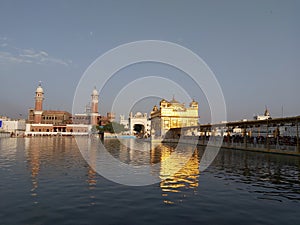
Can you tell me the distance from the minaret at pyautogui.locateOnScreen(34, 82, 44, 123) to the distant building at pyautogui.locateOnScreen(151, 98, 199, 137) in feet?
209

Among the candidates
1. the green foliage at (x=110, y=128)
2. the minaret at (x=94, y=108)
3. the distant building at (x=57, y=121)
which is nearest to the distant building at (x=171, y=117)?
the green foliage at (x=110, y=128)

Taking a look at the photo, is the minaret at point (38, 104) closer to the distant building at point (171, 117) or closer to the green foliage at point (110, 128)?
the green foliage at point (110, 128)

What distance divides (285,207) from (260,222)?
90.0 inches

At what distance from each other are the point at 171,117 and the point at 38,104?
7606cm

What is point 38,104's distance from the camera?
135 metres

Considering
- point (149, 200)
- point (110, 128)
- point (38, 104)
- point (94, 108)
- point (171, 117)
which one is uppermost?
point (38, 104)

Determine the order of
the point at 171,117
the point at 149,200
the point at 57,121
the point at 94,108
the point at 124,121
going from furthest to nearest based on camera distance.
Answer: the point at 124,121 → the point at 94,108 → the point at 57,121 → the point at 171,117 → the point at 149,200

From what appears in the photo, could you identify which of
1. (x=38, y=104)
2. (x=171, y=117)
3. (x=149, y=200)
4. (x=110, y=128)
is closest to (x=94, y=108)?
(x=110, y=128)

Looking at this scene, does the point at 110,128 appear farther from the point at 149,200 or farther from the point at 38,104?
the point at 149,200

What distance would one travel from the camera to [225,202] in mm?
10641

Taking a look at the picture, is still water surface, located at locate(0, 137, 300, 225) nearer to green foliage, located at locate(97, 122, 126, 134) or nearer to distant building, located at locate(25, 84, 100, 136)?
green foliage, located at locate(97, 122, 126, 134)

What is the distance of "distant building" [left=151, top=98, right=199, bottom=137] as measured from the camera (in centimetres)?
9481

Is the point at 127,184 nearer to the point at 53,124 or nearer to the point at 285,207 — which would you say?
the point at 285,207

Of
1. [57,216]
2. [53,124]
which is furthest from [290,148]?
[53,124]
